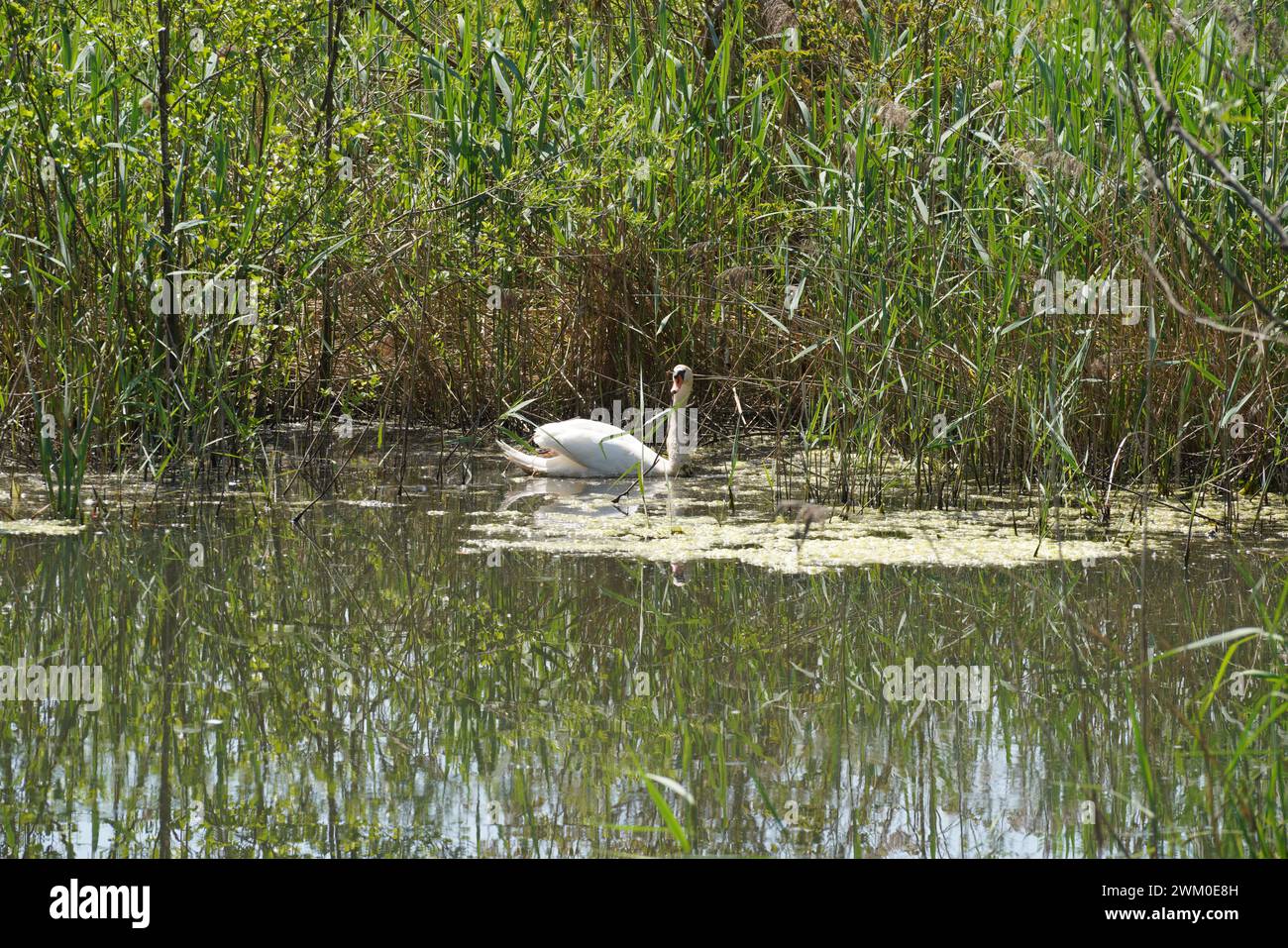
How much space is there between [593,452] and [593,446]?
35 millimetres

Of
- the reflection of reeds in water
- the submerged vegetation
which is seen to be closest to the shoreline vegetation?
the submerged vegetation

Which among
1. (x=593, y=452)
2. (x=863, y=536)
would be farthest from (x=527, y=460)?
(x=863, y=536)

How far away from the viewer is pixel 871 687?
13.1 ft

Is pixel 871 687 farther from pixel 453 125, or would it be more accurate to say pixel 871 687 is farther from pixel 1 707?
pixel 453 125

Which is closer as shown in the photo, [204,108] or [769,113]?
[204,108]

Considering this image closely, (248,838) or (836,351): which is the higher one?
(836,351)

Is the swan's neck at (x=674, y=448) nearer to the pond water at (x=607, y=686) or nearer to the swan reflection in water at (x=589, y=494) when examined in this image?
the swan reflection in water at (x=589, y=494)

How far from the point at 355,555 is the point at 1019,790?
2.84 meters

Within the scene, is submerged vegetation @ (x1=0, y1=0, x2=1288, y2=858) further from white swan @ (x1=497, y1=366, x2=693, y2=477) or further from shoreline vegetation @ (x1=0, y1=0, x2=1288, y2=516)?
white swan @ (x1=497, y1=366, x2=693, y2=477)

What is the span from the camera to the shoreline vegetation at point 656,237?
5.74 metres

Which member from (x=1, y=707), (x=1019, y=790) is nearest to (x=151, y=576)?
(x=1, y=707)

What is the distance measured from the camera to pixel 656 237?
24.4ft
